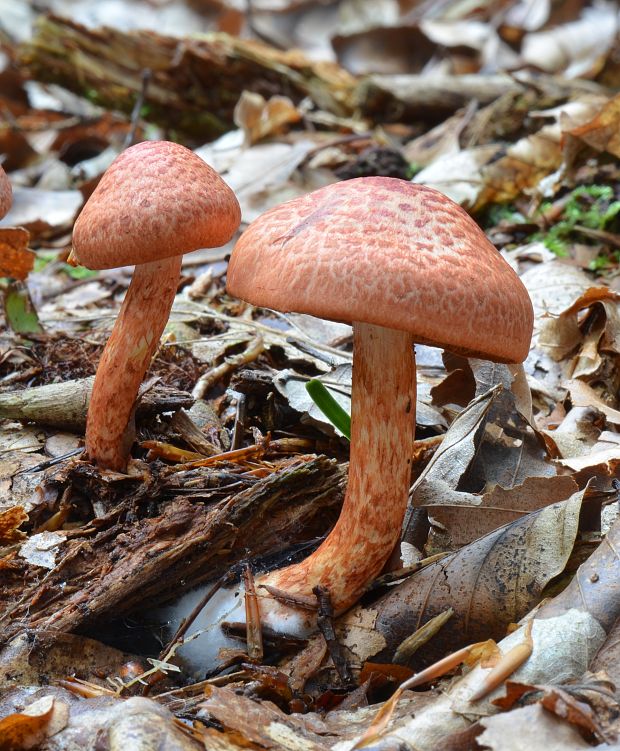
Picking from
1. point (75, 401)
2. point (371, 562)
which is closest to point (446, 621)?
point (371, 562)

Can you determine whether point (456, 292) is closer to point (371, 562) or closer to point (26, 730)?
point (371, 562)

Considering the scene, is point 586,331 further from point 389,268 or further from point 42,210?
point 42,210

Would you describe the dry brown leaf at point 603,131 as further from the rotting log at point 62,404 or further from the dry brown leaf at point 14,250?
the dry brown leaf at point 14,250

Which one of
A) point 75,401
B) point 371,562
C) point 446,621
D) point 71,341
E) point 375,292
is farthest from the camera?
point 71,341

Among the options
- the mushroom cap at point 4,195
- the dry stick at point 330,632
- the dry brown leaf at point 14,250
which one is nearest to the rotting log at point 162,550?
the dry stick at point 330,632

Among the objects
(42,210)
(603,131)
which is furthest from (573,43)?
(42,210)

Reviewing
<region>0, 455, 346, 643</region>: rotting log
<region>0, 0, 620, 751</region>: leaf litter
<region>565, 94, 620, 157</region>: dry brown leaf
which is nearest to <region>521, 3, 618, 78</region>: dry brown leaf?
<region>0, 0, 620, 751</region>: leaf litter
